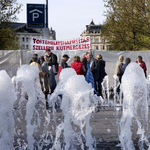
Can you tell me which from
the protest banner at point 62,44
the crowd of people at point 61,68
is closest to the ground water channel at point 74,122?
the crowd of people at point 61,68

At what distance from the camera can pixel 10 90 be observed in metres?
4.16

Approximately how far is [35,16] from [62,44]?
218 cm

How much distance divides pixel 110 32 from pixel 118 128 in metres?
16.9

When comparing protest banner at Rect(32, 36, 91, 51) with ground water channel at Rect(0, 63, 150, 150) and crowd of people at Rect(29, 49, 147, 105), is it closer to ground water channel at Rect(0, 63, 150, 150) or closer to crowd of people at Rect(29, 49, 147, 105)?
crowd of people at Rect(29, 49, 147, 105)

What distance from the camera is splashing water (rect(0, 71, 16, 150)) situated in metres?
3.99

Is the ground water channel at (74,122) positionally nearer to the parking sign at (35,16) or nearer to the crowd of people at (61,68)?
the crowd of people at (61,68)

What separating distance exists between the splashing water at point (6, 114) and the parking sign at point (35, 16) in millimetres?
8093

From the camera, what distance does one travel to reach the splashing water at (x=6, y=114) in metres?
3.99

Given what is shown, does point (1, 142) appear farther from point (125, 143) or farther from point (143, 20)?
point (143, 20)

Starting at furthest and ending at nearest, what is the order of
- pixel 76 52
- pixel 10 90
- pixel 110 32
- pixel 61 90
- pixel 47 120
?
pixel 110 32 → pixel 76 52 → pixel 47 120 → pixel 61 90 → pixel 10 90

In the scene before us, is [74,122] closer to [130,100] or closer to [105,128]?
[105,128]

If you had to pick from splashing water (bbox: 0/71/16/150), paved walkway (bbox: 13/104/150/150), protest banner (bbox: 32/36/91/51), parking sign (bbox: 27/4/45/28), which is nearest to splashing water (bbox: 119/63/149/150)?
paved walkway (bbox: 13/104/150/150)

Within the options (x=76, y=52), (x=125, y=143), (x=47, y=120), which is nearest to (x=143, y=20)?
(x=76, y=52)

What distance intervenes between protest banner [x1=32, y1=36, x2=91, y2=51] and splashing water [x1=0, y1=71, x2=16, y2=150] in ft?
29.8
